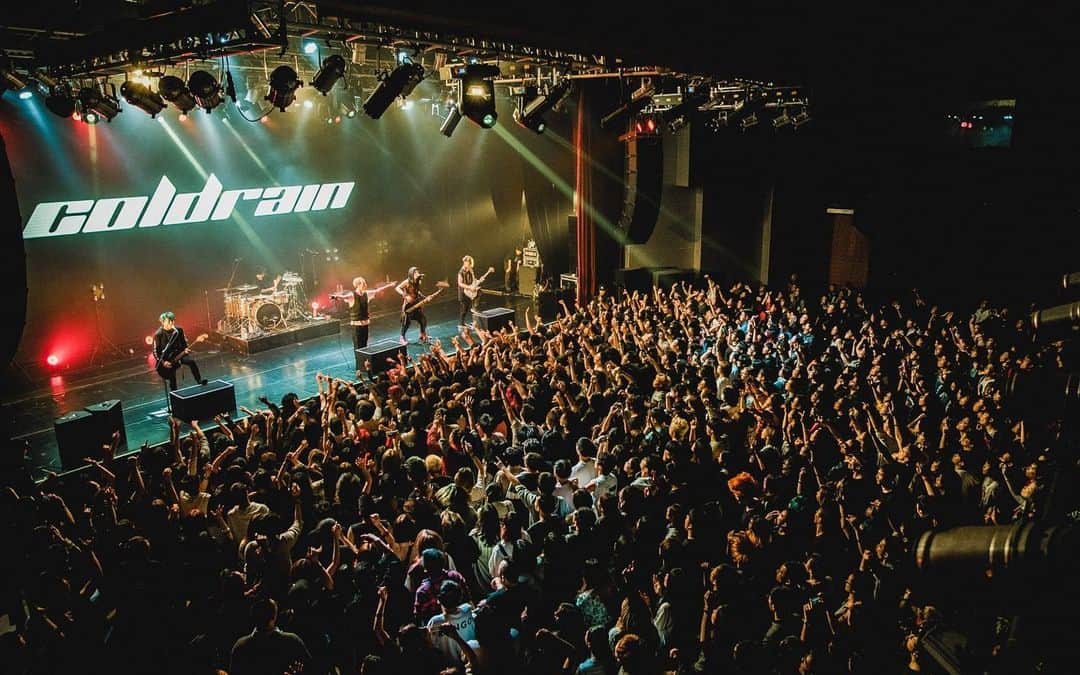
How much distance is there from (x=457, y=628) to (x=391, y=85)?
4.87 m

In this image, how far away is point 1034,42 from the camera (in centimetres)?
320

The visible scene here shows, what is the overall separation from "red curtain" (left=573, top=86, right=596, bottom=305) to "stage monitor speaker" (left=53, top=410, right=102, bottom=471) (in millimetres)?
7670

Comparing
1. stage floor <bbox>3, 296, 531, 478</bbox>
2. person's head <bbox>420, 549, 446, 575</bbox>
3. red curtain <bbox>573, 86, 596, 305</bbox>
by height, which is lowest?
stage floor <bbox>3, 296, 531, 478</bbox>

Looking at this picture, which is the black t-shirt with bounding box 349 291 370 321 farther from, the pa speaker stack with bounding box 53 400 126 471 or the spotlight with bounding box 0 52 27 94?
the spotlight with bounding box 0 52 27 94

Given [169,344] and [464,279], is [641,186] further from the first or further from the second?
[169,344]

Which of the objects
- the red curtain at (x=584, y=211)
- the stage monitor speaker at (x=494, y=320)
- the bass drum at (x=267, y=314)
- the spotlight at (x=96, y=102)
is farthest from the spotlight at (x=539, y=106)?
the bass drum at (x=267, y=314)

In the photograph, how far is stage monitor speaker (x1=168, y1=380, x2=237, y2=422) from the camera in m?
7.30

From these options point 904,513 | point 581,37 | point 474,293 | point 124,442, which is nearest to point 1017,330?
point 904,513

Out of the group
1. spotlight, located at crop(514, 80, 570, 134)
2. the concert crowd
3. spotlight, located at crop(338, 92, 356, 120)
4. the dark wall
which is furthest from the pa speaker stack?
spotlight, located at crop(338, 92, 356, 120)

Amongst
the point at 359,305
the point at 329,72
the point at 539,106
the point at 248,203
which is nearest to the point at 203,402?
the point at 359,305

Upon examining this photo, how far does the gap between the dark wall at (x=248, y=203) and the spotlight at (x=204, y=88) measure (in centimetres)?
577

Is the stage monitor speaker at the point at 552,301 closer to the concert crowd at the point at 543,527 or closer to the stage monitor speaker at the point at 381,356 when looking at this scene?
the stage monitor speaker at the point at 381,356

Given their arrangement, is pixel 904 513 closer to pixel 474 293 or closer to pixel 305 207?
pixel 474 293

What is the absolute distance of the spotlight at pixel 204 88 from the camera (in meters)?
5.88
